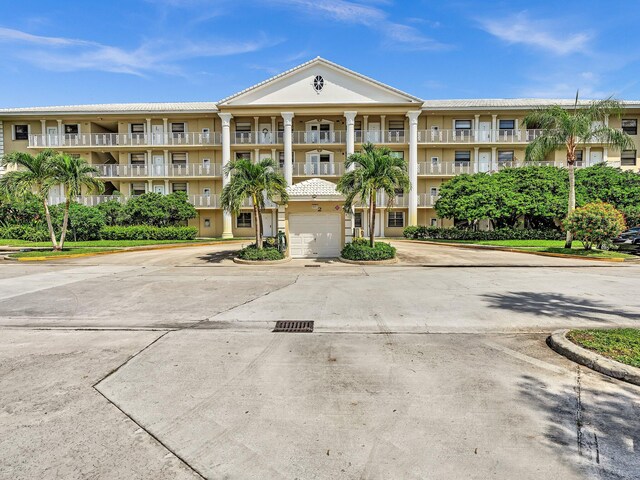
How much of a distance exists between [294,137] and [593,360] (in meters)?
31.4

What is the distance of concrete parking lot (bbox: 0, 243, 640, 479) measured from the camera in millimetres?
3121

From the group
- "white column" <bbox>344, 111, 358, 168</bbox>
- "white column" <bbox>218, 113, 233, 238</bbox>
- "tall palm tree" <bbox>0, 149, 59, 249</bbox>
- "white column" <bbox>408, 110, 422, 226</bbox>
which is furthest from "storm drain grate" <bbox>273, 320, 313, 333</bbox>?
"white column" <bbox>408, 110, 422, 226</bbox>

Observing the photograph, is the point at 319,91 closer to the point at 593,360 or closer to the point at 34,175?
the point at 34,175

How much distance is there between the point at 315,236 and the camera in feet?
65.8

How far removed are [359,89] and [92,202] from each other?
84.8ft

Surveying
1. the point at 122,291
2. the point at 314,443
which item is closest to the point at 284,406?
the point at 314,443

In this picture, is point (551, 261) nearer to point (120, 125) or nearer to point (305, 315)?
point (305, 315)

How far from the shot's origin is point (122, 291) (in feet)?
35.4

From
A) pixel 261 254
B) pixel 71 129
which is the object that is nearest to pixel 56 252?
pixel 261 254

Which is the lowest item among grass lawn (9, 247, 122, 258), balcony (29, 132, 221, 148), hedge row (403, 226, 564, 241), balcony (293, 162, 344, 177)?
grass lawn (9, 247, 122, 258)

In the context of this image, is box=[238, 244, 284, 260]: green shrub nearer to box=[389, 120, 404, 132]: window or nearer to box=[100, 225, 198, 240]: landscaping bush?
box=[100, 225, 198, 240]: landscaping bush

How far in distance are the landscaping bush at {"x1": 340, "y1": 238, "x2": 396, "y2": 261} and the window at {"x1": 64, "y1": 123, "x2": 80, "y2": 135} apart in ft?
104

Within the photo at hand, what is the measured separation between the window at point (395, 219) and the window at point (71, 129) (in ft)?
101

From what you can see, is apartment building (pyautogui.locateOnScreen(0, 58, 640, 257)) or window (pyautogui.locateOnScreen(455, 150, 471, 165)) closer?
apartment building (pyautogui.locateOnScreen(0, 58, 640, 257))
